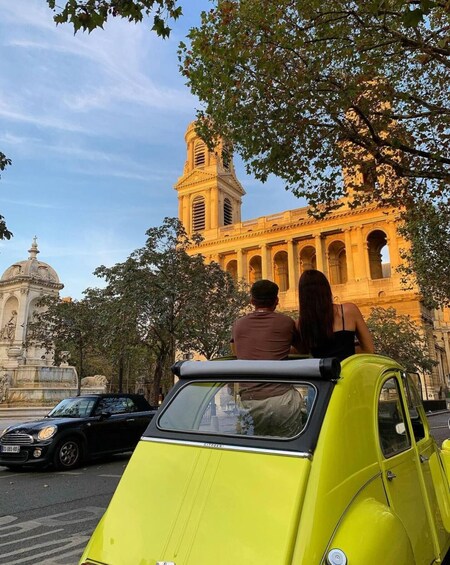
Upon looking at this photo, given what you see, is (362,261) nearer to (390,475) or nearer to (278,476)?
(390,475)

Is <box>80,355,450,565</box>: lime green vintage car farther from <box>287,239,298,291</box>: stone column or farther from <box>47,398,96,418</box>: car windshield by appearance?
<box>287,239,298,291</box>: stone column

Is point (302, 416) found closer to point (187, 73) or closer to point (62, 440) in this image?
point (62, 440)

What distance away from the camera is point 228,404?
8.39ft

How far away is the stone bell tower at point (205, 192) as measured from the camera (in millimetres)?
57000

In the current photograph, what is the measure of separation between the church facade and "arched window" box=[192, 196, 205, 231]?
13 cm

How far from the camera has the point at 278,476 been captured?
2004mm

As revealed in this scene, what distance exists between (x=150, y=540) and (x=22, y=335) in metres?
29.9

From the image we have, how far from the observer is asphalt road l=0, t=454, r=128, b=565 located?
14.4 ft

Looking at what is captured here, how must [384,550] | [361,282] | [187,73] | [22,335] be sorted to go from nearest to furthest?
[384,550] → [187,73] → [22,335] → [361,282]

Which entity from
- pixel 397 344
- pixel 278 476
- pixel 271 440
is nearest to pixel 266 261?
pixel 397 344

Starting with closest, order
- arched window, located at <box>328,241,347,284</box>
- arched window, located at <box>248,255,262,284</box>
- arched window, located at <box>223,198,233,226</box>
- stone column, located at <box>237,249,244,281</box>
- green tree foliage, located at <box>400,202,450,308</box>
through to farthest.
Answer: green tree foliage, located at <box>400,202,450,308</box> → arched window, located at <box>328,241,347,284</box> → stone column, located at <box>237,249,244,281</box> → arched window, located at <box>248,255,262,284</box> → arched window, located at <box>223,198,233,226</box>

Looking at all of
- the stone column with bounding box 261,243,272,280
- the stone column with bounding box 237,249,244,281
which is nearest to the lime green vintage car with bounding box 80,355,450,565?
the stone column with bounding box 261,243,272,280

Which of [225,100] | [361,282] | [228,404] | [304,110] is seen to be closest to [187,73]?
[225,100]

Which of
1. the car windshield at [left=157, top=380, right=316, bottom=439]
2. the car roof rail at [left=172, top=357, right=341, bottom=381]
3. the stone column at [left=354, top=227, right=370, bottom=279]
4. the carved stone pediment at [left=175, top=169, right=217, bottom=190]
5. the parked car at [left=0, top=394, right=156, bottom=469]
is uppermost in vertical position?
the carved stone pediment at [left=175, top=169, right=217, bottom=190]
